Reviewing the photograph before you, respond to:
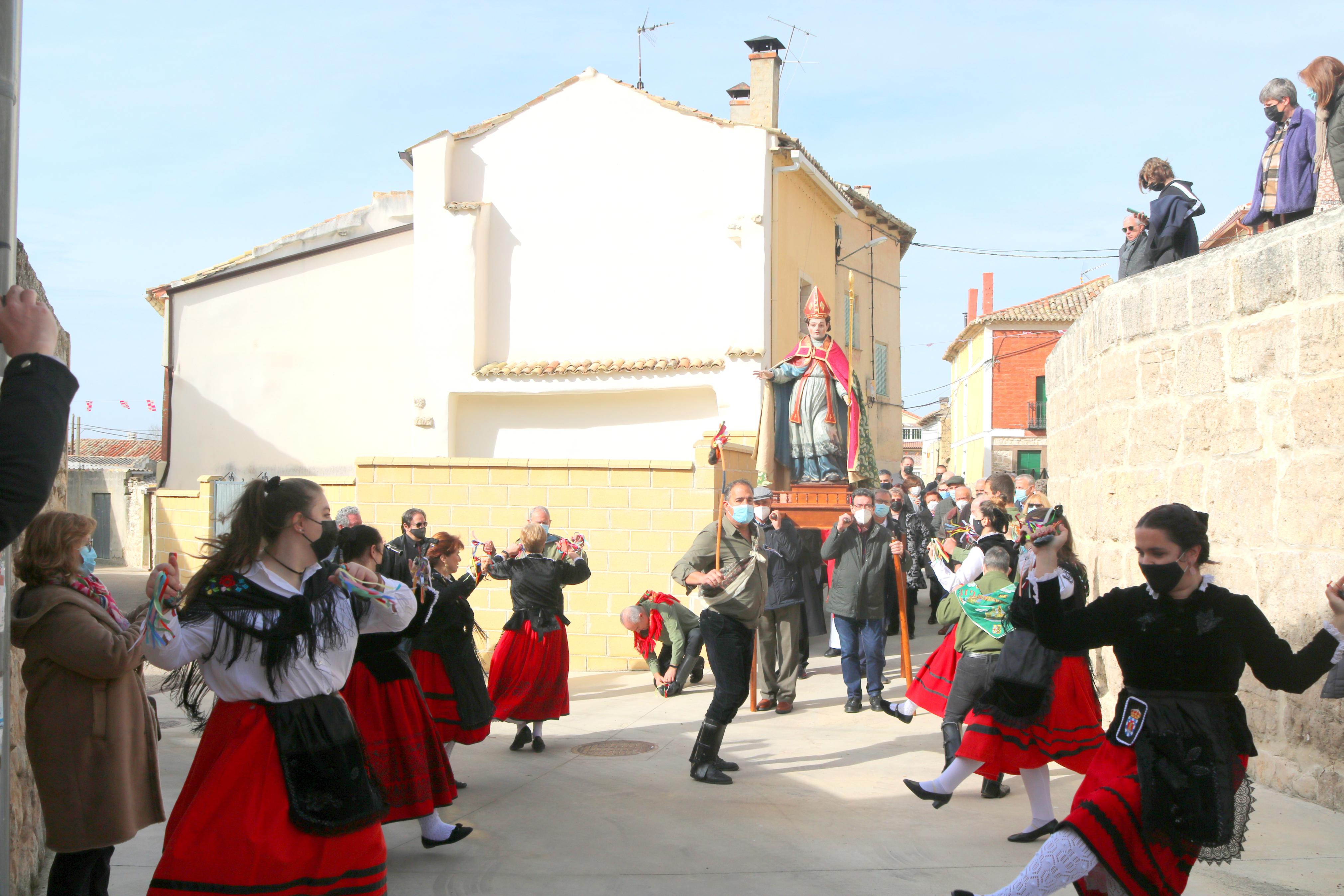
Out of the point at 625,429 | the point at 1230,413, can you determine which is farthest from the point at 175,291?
the point at 1230,413

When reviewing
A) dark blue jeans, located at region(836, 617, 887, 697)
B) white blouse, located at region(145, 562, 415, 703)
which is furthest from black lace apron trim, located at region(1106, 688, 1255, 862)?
dark blue jeans, located at region(836, 617, 887, 697)

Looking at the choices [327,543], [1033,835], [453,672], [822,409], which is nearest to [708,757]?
[453,672]

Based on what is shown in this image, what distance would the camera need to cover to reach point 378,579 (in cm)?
354

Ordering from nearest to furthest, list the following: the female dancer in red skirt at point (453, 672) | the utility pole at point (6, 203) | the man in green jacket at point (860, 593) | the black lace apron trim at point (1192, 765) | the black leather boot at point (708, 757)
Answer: the utility pole at point (6, 203) < the black lace apron trim at point (1192, 765) < the female dancer in red skirt at point (453, 672) < the black leather boot at point (708, 757) < the man in green jacket at point (860, 593)

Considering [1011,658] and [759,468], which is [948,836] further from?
[759,468]

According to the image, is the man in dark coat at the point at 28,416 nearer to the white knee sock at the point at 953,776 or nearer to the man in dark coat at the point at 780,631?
the white knee sock at the point at 953,776

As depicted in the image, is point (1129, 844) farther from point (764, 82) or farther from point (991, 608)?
point (764, 82)

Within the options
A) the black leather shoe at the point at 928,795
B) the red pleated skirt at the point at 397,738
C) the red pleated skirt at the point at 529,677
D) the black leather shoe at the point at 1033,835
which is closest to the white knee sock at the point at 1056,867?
the black leather shoe at the point at 928,795

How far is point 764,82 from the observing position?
61.0 feet

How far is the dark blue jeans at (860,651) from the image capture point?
27.7 ft

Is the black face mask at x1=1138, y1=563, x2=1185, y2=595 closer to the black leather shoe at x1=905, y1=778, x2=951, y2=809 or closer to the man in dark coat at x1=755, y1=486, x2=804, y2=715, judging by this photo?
the black leather shoe at x1=905, y1=778, x2=951, y2=809

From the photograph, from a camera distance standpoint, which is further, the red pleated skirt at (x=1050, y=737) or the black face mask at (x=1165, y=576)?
the red pleated skirt at (x=1050, y=737)

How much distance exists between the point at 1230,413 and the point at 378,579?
15.5 feet

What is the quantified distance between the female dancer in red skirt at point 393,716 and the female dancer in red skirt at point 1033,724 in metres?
2.54
